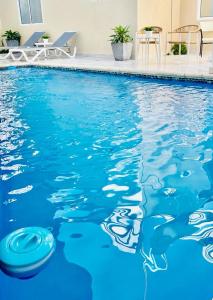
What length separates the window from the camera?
491 inches

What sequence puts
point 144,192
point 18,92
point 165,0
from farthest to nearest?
point 165,0 < point 18,92 < point 144,192

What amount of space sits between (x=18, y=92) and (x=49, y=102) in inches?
50.2

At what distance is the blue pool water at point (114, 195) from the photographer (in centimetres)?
155

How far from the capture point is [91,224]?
6.58ft

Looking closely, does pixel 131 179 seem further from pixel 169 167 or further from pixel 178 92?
pixel 178 92

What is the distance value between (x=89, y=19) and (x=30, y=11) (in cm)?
344

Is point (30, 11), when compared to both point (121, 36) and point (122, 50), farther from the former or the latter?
point (122, 50)

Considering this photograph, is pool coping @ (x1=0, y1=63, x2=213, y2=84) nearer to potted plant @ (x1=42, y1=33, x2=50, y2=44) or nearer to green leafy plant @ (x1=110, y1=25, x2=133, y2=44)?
green leafy plant @ (x1=110, y1=25, x2=133, y2=44)

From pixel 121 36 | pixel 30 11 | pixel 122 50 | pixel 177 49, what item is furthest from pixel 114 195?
pixel 30 11

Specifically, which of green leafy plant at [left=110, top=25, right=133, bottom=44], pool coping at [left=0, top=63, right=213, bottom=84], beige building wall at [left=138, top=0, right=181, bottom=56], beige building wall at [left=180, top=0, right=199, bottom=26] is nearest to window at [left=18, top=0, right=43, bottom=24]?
pool coping at [left=0, top=63, right=213, bottom=84]

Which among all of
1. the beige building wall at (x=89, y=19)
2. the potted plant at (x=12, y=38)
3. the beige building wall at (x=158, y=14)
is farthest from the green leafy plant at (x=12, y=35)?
the beige building wall at (x=158, y=14)

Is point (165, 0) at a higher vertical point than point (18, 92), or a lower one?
higher

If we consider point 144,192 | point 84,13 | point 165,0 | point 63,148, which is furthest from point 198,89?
point 84,13

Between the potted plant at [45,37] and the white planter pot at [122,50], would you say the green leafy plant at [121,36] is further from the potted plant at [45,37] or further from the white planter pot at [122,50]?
the potted plant at [45,37]
